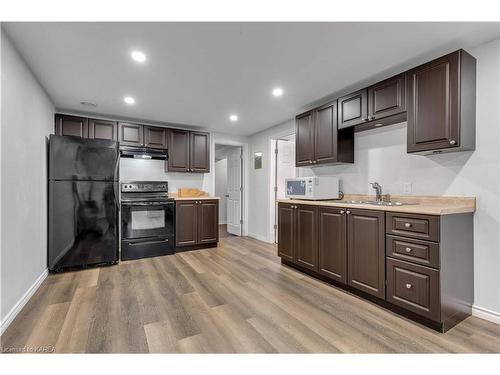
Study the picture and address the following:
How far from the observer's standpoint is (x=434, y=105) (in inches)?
82.3

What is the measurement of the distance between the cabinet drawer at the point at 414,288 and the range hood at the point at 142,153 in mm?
3832

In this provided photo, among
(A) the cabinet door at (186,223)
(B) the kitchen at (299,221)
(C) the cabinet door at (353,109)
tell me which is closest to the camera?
(B) the kitchen at (299,221)

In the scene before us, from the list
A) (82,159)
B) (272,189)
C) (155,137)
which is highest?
(155,137)

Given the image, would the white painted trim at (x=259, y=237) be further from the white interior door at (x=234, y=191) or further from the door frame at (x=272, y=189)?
the white interior door at (x=234, y=191)

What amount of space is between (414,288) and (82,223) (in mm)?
3853

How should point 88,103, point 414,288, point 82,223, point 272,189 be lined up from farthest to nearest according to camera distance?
point 272,189 < point 88,103 < point 82,223 < point 414,288

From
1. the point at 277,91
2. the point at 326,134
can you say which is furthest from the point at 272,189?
the point at 277,91

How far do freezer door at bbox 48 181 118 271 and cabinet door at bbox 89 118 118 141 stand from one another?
0.95m

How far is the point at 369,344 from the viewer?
1645 millimetres

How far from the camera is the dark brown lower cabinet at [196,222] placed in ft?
13.7

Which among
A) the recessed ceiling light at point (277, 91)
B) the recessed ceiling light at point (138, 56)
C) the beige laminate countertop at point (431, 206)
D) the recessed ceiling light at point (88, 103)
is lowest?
the beige laminate countertop at point (431, 206)

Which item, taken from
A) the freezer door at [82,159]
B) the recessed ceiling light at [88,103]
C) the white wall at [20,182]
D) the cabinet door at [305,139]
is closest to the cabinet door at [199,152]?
the freezer door at [82,159]

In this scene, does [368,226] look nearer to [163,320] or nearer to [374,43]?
[374,43]

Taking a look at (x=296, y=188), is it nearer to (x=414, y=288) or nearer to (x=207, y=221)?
(x=414, y=288)
